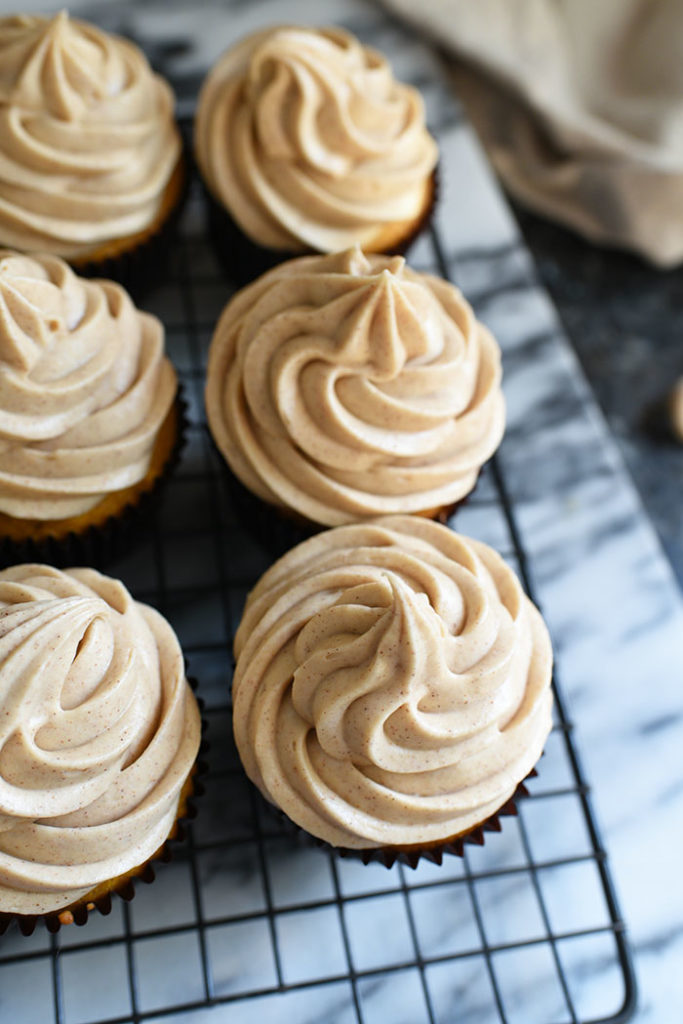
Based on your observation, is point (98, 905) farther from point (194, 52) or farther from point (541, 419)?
point (194, 52)

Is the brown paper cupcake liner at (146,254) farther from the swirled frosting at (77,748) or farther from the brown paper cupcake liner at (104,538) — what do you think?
the swirled frosting at (77,748)

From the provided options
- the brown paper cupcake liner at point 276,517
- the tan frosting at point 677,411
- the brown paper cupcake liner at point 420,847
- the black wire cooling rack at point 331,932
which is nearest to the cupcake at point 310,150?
the brown paper cupcake liner at point 276,517

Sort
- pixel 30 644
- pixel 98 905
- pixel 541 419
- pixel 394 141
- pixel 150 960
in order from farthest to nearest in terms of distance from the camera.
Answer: pixel 541 419, pixel 394 141, pixel 150 960, pixel 98 905, pixel 30 644

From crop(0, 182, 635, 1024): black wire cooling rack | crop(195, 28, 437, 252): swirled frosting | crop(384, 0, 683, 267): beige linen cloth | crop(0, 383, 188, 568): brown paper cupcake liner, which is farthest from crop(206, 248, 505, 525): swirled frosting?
crop(384, 0, 683, 267): beige linen cloth

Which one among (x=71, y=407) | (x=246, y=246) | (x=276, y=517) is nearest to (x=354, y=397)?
(x=276, y=517)

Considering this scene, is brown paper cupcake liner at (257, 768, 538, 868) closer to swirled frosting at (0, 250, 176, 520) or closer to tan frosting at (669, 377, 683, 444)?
swirled frosting at (0, 250, 176, 520)

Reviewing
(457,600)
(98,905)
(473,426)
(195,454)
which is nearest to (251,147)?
(195,454)

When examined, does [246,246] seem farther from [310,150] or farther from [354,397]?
[354,397]
